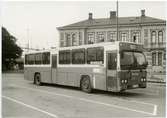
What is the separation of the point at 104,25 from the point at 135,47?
45236 mm

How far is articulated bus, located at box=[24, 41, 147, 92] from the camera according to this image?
13.9 metres

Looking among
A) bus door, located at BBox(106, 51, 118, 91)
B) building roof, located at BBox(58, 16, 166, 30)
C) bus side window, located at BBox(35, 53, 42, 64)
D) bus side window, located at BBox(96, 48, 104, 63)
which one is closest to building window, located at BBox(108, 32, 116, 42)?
building roof, located at BBox(58, 16, 166, 30)

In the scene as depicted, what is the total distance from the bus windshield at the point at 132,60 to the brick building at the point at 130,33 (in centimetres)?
3325

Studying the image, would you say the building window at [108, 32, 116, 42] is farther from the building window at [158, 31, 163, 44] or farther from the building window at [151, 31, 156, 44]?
the building window at [158, 31, 163, 44]

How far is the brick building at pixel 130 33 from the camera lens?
53716 millimetres

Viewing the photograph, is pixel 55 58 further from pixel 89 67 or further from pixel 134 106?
pixel 134 106

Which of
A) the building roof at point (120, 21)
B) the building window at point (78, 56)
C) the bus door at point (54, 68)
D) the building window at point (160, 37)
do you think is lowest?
the bus door at point (54, 68)

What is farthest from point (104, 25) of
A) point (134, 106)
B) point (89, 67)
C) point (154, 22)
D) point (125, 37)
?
point (134, 106)

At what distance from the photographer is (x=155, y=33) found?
54625 mm

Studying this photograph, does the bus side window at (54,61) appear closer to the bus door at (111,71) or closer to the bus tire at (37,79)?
the bus tire at (37,79)

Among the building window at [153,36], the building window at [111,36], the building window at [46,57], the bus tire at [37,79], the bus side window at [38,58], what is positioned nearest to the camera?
the building window at [46,57]

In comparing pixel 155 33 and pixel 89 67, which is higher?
pixel 155 33

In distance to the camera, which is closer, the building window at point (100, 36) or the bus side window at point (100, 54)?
the bus side window at point (100, 54)

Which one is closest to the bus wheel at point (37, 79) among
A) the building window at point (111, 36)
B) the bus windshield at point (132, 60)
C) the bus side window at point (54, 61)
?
the bus side window at point (54, 61)
